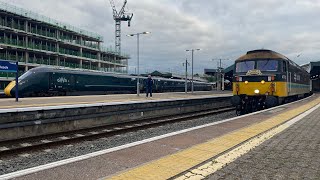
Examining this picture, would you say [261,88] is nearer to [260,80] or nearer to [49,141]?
[260,80]

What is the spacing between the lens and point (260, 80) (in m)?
16.8

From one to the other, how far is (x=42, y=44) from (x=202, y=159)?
6069 cm

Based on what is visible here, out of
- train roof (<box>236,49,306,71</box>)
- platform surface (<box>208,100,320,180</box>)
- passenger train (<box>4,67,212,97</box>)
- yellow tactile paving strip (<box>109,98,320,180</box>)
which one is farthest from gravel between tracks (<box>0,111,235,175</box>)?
passenger train (<box>4,67,212,97</box>)

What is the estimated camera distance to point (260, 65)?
17.1m

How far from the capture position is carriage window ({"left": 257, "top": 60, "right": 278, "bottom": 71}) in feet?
54.8

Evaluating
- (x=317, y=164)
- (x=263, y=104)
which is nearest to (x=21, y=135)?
(x=317, y=164)

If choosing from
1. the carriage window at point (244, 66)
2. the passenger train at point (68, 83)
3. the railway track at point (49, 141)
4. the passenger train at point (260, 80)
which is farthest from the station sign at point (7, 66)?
the carriage window at point (244, 66)

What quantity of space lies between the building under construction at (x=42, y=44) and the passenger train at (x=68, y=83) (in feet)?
78.8

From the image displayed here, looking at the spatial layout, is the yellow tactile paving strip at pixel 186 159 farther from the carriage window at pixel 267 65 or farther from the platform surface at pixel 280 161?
the carriage window at pixel 267 65

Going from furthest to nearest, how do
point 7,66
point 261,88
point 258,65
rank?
point 258,65, point 261,88, point 7,66

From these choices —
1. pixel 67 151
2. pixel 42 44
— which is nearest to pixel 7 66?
pixel 67 151

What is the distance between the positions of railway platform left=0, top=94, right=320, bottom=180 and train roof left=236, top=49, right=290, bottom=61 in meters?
8.86

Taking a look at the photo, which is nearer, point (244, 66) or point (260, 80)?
point (260, 80)

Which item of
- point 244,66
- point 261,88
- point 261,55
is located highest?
point 261,55
